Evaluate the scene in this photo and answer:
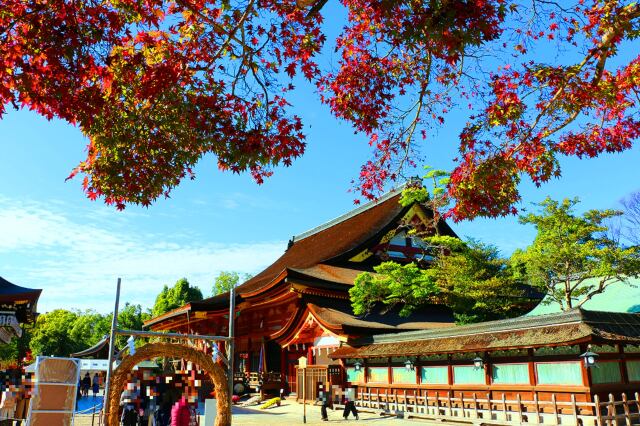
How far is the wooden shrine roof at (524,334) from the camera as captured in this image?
38.5 feet

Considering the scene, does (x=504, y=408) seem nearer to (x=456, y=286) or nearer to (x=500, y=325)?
(x=500, y=325)

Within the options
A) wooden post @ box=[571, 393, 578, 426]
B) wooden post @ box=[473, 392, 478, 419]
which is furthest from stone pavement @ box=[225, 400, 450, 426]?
wooden post @ box=[571, 393, 578, 426]

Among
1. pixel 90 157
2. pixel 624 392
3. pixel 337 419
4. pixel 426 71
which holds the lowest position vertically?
pixel 337 419

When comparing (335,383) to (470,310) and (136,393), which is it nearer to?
(470,310)

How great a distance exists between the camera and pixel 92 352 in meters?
27.8

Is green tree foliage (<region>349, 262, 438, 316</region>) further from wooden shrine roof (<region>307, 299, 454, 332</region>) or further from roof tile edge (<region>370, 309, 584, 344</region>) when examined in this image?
roof tile edge (<region>370, 309, 584, 344</region>)

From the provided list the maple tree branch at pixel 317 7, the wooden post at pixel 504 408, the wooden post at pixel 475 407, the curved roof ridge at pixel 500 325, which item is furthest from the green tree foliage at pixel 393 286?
the maple tree branch at pixel 317 7

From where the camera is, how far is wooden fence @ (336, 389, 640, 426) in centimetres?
1121

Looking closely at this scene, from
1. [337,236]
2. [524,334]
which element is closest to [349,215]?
[337,236]

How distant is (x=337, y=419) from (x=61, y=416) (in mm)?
9416

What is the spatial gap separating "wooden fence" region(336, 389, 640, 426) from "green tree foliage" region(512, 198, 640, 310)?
500 centimetres

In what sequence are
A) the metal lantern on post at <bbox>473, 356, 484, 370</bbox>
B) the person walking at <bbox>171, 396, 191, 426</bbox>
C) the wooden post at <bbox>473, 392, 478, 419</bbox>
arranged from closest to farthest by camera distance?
the person walking at <bbox>171, 396, 191, 426</bbox> → the wooden post at <bbox>473, 392, 478, 419</bbox> → the metal lantern on post at <bbox>473, 356, 484, 370</bbox>

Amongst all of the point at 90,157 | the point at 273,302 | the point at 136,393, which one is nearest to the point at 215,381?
the point at 136,393

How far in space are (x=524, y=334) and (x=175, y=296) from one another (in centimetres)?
4328
